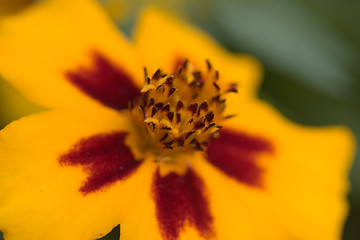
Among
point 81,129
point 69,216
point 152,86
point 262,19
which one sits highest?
point 262,19

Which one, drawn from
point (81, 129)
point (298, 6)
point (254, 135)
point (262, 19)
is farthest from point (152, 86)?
point (298, 6)

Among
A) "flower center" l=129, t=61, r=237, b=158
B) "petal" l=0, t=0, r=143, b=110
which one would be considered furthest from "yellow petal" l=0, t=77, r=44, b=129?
"flower center" l=129, t=61, r=237, b=158

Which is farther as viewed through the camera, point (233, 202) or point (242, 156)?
point (242, 156)

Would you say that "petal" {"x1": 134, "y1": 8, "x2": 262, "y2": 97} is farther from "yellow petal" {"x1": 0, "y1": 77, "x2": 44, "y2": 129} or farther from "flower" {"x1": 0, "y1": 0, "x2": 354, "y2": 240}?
"yellow petal" {"x1": 0, "y1": 77, "x2": 44, "y2": 129}

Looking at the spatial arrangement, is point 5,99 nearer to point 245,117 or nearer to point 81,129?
point 81,129

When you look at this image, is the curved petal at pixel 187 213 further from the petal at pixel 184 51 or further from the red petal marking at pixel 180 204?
the petal at pixel 184 51

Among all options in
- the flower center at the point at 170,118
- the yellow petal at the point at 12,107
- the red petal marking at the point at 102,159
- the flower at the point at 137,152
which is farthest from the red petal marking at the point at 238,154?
the yellow petal at the point at 12,107
